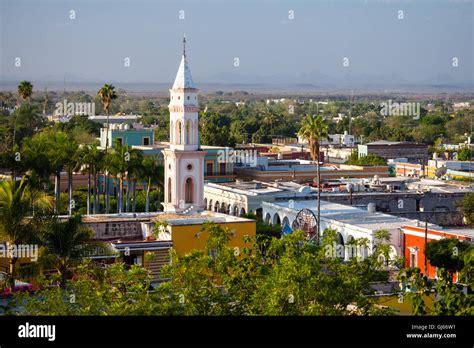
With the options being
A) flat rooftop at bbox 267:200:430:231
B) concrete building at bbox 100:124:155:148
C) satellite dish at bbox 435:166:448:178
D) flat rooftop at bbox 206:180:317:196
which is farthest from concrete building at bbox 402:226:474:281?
satellite dish at bbox 435:166:448:178

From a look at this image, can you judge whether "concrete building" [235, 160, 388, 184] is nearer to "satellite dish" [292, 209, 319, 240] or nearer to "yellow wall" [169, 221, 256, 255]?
"satellite dish" [292, 209, 319, 240]

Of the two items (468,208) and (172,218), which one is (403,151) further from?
(172,218)

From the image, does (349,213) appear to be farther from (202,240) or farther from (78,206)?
(78,206)

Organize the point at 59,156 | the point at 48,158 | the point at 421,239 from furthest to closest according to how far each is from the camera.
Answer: the point at 59,156 → the point at 48,158 → the point at 421,239

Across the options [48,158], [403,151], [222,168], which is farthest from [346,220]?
[403,151]
